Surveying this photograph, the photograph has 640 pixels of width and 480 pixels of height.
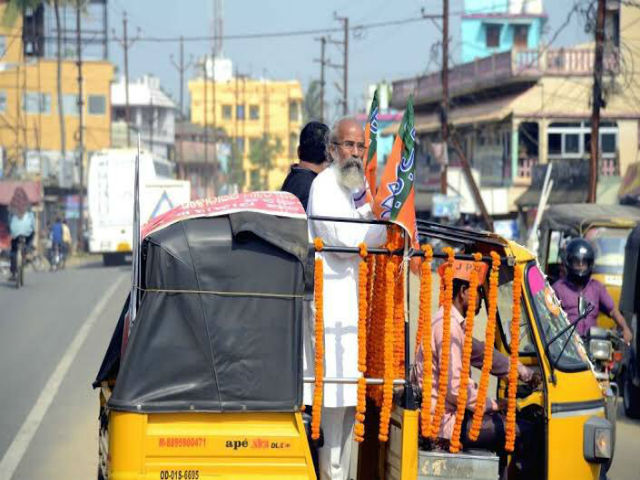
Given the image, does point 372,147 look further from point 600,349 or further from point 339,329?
point 600,349

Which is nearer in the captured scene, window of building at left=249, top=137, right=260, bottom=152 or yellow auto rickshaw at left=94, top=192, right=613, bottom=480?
yellow auto rickshaw at left=94, top=192, right=613, bottom=480

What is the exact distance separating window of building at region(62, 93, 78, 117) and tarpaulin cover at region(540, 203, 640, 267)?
59576mm

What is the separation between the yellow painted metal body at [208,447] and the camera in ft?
17.2

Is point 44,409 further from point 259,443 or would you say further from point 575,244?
point 259,443

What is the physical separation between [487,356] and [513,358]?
140 mm

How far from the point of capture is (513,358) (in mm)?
5711

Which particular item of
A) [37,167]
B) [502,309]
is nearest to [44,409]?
[502,309]

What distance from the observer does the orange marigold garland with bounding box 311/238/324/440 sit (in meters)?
5.44

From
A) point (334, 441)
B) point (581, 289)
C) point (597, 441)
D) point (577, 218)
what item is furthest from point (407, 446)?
point (577, 218)

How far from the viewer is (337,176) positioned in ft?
19.7

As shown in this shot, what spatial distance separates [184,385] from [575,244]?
7020 mm

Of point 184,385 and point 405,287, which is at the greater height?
point 405,287

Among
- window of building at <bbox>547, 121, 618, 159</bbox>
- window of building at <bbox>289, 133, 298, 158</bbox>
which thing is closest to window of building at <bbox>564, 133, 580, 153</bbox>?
window of building at <bbox>547, 121, 618, 159</bbox>

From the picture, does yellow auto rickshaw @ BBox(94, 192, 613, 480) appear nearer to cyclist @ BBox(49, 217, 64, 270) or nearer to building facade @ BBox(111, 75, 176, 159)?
cyclist @ BBox(49, 217, 64, 270)
